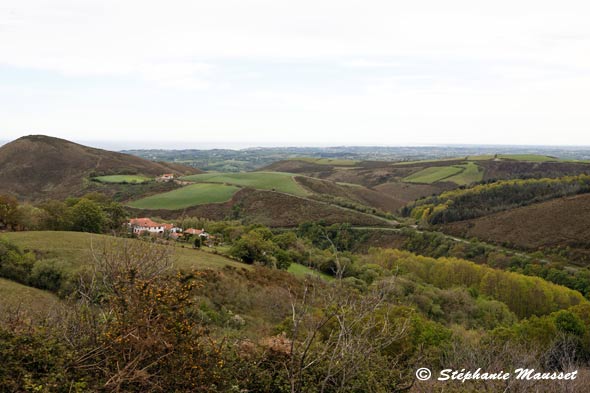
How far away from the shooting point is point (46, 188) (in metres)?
115

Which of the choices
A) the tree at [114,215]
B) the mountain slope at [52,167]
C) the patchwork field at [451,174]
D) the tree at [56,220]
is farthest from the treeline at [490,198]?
the mountain slope at [52,167]

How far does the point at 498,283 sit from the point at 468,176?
115815mm

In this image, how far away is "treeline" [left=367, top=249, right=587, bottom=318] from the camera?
44.7 meters

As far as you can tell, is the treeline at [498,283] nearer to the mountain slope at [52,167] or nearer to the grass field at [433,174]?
the mountain slope at [52,167]

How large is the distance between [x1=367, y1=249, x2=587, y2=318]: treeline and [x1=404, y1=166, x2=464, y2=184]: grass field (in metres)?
101

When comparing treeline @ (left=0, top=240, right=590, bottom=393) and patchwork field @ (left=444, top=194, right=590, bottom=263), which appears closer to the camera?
treeline @ (left=0, top=240, right=590, bottom=393)

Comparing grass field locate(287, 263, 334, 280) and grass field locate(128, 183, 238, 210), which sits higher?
grass field locate(128, 183, 238, 210)

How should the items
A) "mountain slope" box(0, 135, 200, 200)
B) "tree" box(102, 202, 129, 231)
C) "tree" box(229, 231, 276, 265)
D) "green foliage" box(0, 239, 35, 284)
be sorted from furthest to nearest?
"mountain slope" box(0, 135, 200, 200) → "tree" box(102, 202, 129, 231) → "tree" box(229, 231, 276, 265) → "green foliage" box(0, 239, 35, 284)

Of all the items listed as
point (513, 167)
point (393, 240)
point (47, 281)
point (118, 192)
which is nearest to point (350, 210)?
point (393, 240)

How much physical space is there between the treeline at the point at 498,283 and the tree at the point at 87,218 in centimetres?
3533

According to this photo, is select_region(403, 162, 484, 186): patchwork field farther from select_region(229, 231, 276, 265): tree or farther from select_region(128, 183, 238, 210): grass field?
select_region(229, 231, 276, 265): tree

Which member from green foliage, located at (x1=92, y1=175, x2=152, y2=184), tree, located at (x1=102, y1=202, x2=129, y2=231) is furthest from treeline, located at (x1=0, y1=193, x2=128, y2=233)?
green foliage, located at (x1=92, y1=175, x2=152, y2=184)

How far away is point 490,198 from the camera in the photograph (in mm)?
98875

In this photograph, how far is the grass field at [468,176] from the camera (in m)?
149
